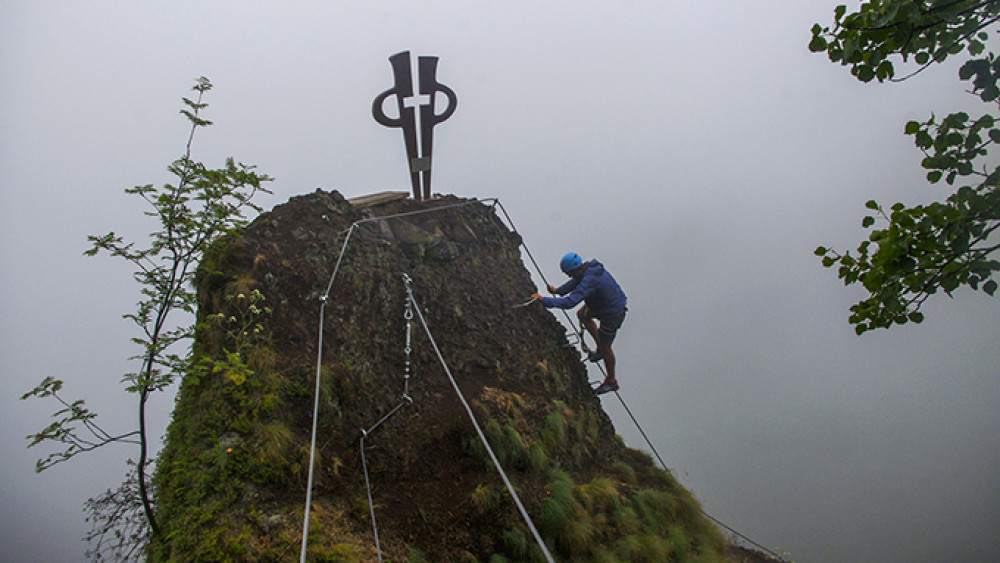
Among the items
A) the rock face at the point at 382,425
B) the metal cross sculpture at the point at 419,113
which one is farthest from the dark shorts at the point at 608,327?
the metal cross sculpture at the point at 419,113

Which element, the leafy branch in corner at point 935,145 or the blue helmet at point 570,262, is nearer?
the leafy branch in corner at point 935,145

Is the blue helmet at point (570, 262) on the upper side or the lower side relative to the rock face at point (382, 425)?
upper

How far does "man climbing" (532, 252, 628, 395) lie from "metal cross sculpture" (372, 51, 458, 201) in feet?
11.2

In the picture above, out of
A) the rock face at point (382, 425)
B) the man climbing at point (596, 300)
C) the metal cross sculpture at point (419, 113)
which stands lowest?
the rock face at point (382, 425)

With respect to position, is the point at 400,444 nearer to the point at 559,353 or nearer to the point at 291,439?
the point at 291,439

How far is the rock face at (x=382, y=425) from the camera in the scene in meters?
4.95

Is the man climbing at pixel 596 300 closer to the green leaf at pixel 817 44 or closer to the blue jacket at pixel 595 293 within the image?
the blue jacket at pixel 595 293

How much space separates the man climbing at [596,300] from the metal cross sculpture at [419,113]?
3.43m

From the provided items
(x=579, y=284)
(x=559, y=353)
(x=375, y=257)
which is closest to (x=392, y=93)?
(x=375, y=257)

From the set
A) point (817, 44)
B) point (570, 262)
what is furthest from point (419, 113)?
point (817, 44)

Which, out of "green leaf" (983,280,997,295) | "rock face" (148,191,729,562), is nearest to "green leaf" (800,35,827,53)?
"green leaf" (983,280,997,295)

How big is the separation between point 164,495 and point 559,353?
21.0 feet

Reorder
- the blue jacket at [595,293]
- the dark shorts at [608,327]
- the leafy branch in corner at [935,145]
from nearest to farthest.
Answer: the leafy branch in corner at [935,145]
the blue jacket at [595,293]
the dark shorts at [608,327]

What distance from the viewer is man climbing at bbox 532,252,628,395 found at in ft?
30.8
